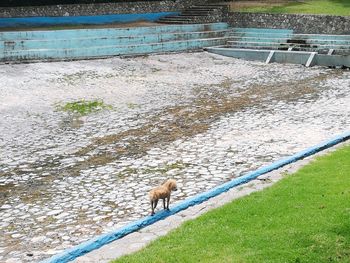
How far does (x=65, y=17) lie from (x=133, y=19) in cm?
339

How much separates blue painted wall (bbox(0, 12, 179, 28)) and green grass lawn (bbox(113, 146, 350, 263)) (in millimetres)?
18424

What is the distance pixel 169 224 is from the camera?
643 cm

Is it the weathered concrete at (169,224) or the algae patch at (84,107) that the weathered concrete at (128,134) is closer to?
the algae patch at (84,107)

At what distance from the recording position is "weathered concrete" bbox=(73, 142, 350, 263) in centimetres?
572

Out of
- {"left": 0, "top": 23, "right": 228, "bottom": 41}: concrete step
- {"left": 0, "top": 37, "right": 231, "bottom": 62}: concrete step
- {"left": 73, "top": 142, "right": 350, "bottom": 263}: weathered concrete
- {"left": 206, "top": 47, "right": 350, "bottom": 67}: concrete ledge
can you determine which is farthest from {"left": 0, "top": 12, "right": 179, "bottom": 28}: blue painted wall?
{"left": 73, "top": 142, "right": 350, "bottom": 263}: weathered concrete

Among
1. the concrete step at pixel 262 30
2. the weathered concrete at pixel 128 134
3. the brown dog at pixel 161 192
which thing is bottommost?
the weathered concrete at pixel 128 134

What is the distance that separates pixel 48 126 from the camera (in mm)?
11391

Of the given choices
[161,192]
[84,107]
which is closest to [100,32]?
[84,107]

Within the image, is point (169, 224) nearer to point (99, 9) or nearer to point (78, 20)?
point (78, 20)

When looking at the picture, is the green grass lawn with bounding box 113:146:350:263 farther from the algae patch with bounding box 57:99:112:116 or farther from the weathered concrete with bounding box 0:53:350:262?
the algae patch with bounding box 57:99:112:116

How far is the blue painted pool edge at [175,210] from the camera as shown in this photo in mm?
5750

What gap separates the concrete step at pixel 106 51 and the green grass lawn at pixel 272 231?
13.3m

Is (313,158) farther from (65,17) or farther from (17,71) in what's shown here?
(65,17)

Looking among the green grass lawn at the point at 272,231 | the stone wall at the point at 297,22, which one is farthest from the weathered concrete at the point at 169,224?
the stone wall at the point at 297,22
